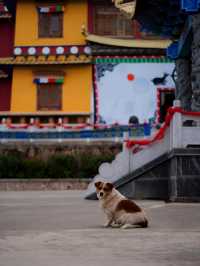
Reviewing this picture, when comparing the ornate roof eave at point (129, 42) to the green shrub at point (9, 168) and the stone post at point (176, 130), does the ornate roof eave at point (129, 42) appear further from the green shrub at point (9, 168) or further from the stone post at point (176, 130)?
the stone post at point (176, 130)

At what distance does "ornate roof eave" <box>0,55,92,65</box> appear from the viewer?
31.2 meters

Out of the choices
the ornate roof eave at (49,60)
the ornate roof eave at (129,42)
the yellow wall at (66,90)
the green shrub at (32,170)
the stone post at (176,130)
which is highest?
the ornate roof eave at (129,42)

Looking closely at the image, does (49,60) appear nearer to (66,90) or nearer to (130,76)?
(66,90)

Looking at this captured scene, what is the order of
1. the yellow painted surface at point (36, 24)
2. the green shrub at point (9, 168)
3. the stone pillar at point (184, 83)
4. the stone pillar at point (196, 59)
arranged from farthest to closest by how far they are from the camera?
the yellow painted surface at point (36, 24) < the green shrub at point (9, 168) < the stone pillar at point (184, 83) < the stone pillar at point (196, 59)

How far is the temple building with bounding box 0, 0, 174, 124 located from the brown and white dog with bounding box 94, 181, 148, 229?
851 inches

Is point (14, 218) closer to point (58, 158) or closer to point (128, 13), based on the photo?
point (128, 13)

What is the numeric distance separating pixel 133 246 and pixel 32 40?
25.6 m

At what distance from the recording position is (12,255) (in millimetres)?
6609

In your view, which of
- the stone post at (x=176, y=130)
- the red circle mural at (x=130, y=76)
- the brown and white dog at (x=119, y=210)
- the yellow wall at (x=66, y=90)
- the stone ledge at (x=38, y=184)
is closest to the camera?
the brown and white dog at (x=119, y=210)

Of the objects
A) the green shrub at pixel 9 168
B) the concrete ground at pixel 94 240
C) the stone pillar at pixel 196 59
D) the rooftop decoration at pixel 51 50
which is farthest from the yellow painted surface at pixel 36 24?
the concrete ground at pixel 94 240

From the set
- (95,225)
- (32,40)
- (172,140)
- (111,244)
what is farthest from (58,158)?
(111,244)

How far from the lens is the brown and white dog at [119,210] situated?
8.98 metres

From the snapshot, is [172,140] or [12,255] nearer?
[12,255]

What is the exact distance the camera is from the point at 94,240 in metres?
7.71
